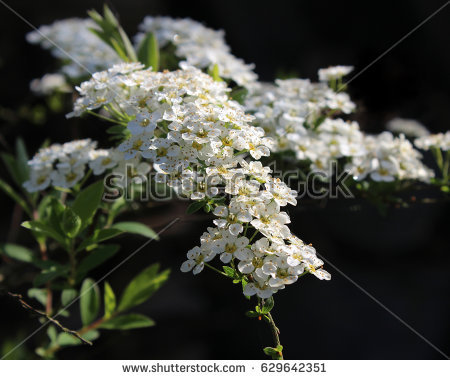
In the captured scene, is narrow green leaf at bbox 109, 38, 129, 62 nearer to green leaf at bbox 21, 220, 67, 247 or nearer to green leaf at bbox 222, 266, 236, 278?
green leaf at bbox 21, 220, 67, 247

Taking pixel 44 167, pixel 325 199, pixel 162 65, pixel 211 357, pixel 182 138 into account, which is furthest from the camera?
pixel 211 357

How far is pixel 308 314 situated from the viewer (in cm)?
248

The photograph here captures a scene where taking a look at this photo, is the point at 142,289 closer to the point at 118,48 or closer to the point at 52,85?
the point at 118,48

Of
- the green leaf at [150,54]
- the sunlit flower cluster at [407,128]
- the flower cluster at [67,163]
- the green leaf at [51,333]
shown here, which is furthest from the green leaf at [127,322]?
the sunlit flower cluster at [407,128]

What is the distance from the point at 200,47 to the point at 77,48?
62cm

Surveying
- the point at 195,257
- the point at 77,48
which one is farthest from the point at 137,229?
the point at 77,48

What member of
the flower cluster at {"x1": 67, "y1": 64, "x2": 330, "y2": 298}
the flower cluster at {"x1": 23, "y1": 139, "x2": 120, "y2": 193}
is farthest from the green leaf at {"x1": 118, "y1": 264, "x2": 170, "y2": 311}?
the flower cluster at {"x1": 67, "y1": 64, "x2": 330, "y2": 298}

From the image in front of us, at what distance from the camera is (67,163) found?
4.91ft

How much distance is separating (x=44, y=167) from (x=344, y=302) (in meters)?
1.73

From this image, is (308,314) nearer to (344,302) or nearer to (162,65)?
(344,302)

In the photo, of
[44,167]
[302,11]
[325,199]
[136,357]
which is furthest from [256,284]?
[302,11]

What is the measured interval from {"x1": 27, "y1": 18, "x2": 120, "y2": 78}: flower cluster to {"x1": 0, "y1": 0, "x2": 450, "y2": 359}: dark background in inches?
10.8

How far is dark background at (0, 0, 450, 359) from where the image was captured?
236 centimetres

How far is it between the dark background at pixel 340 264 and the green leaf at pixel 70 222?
24.8 inches
